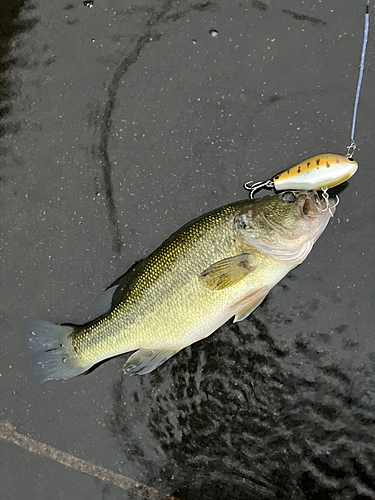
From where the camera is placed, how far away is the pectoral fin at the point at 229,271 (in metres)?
1.78

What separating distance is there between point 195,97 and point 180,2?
0.55 metres

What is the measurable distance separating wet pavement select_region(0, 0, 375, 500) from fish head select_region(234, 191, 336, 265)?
34 centimetres

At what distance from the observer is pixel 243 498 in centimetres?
221

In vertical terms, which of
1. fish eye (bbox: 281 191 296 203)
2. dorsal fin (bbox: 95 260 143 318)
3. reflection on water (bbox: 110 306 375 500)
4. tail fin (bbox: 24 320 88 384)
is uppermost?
fish eye (bbox: 281 191 296 203)

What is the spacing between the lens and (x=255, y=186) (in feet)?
6.93

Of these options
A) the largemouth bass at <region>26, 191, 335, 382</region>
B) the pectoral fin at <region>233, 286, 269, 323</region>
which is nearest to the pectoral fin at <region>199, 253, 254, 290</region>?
the largemouth bass at <region>26, 191, 335, 382</region>

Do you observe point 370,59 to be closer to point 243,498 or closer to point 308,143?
point 308,143

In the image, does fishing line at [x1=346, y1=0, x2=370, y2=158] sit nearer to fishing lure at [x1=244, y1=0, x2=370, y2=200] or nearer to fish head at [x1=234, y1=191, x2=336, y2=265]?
fishing lure at [x1=244, y1=0, x2=370, y2=200]

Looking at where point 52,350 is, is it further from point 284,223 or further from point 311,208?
point 311,208

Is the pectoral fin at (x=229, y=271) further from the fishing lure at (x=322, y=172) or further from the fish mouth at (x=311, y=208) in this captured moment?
the fishing lure at (x=322, y=172)

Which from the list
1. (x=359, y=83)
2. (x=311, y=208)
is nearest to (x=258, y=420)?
(x=311, y=208)

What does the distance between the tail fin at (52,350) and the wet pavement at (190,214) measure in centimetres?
22

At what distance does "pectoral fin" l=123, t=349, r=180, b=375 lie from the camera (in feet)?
6.51

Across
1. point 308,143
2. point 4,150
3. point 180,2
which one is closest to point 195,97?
point 180,2
